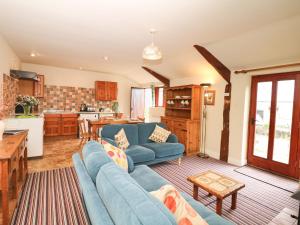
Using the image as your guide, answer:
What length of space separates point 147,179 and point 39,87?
18.2 ft

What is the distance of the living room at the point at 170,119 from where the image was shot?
1.98m

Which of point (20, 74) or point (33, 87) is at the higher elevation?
point (20, 74)

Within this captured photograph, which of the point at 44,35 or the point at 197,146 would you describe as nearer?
the point at 44,35

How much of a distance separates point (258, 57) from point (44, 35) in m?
4.23

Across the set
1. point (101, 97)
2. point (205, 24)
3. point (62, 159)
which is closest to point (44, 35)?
point (62, 159)

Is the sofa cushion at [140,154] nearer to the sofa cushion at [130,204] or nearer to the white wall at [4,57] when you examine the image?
the sofa cushion at [130,204]

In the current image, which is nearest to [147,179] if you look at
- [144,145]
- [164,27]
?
[144,145]

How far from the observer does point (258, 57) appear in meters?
3.43

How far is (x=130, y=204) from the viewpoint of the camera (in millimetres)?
826

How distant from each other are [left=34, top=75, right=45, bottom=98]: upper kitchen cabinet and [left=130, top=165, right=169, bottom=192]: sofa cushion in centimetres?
513

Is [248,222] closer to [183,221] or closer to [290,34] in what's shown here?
[183,221]

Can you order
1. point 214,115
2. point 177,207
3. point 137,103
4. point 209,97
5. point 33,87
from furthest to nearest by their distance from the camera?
point 137,103, point 33,87, point 209,97, point 214,115, point 177,207

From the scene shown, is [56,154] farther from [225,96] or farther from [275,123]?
[275,123]

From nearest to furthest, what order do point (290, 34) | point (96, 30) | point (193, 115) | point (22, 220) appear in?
point (22, 220) < point (290, 34) < point (96, 30) < point (193, 115)
